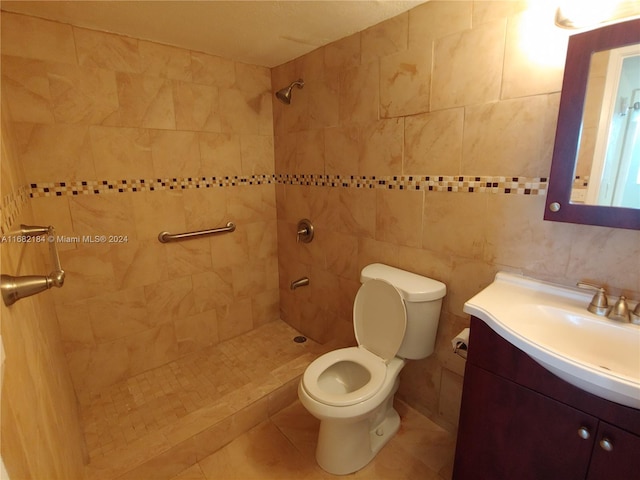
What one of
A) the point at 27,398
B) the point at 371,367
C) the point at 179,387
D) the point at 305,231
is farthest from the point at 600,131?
the point at 179,387

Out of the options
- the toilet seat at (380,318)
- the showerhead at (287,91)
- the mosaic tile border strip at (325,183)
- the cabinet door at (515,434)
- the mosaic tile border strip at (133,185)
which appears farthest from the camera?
the showerhead at (287,91)

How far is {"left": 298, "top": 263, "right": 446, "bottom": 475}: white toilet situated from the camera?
54.0 inches

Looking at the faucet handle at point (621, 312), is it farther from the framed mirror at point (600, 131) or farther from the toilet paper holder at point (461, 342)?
the toilet paper holder at point (461, 342)

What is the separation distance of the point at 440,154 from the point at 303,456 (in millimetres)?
1600

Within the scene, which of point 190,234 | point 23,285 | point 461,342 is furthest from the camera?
point 190,234

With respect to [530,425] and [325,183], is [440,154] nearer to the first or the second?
[325,183]

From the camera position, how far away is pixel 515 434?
1.06 metres

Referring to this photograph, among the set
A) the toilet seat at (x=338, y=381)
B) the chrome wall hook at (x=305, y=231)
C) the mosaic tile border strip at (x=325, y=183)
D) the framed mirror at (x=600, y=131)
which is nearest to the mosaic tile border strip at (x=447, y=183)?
the mosaic tile border strip at (x=325, y=183)

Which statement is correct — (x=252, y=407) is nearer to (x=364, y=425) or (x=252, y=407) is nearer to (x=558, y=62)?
(x=364, y=425)

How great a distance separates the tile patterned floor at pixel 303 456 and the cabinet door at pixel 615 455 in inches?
30.0

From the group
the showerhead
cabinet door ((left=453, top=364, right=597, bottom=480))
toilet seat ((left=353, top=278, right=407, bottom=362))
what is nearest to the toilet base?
toilet seat ((left=353, top=278, right=407, bottom=362))

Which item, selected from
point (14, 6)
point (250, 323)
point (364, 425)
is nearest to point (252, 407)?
point (364, 425)

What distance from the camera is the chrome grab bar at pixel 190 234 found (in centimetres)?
203

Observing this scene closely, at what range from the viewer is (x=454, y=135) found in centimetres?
142
